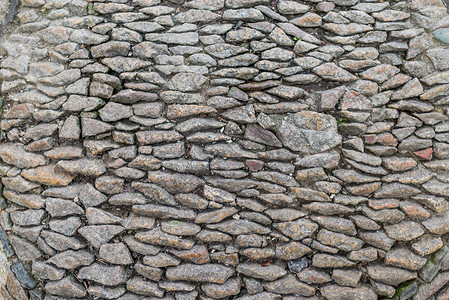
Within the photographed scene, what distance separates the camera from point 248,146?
314cm

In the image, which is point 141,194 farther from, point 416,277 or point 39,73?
point 416,277

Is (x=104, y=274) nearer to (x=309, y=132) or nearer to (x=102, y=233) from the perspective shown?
(x=102, y=233)

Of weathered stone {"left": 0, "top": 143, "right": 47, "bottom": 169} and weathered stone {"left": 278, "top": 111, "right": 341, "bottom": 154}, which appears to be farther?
weathered stone {"left": 0, "top": 143, "right": 47, "bottom": 169}

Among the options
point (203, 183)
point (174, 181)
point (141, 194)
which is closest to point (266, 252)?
point (203, 183)

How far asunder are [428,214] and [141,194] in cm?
251

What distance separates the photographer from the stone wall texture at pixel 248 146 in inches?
123

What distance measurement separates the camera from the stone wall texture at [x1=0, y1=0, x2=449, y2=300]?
3117mm

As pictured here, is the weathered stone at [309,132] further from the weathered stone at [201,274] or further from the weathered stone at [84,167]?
the weathered stone at [84,167]

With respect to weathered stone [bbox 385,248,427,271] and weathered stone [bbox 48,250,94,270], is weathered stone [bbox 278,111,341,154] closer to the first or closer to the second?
weathered stone [bbox 385,248,427,271]

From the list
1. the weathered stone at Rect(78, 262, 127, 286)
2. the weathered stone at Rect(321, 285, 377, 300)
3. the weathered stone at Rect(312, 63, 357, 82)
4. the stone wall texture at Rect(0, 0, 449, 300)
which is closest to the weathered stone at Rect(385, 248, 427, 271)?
the stone wall texture at Rect(0, 0, 449, 300)

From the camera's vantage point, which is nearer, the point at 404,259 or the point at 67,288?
the point at 404,259

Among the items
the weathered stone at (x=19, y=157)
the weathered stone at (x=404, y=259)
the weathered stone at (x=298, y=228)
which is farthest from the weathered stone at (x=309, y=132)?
the weathered stone at (x=19, y=157)

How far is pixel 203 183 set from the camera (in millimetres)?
3180

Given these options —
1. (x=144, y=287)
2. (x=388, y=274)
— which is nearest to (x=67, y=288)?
(x=144, y=287)
